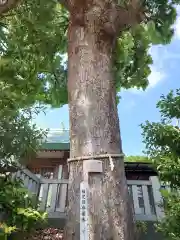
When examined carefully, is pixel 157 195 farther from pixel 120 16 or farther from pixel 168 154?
pixel 120 16

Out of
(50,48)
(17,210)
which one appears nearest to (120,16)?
(50,48)

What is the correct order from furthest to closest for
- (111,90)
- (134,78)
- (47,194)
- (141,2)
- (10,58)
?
(134,78)
(10,58)
(47,194)
(141,2)
(111,90)

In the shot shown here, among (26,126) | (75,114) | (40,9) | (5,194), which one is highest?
(40,9)

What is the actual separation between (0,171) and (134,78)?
5481mm

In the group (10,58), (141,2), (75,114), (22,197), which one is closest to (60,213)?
(22,197)

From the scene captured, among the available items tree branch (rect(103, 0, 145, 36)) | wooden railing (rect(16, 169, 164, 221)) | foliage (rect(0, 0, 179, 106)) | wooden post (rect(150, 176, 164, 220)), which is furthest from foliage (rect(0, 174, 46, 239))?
foliage (rect(0, 0, 179, 106))

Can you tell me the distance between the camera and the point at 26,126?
4.77 m

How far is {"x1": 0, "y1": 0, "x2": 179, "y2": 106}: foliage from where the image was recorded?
645cm

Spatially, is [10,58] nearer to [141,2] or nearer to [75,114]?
[141,2]

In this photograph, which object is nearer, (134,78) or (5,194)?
(5,194)

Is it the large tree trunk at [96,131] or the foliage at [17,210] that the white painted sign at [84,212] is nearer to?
the large tree trunk at [96,131]

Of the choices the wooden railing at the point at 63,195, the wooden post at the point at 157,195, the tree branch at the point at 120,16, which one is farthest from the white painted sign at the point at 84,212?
the wooden post at the point at 157,195

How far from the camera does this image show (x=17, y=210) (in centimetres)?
411

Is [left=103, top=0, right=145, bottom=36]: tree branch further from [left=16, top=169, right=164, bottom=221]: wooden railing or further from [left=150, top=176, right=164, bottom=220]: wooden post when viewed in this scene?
[left=150, top=176, right=164, bottom=220]: wooden post
